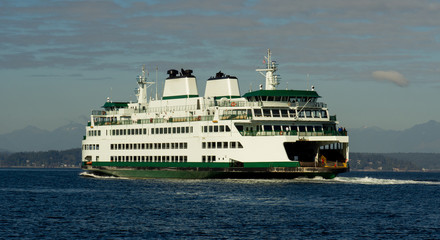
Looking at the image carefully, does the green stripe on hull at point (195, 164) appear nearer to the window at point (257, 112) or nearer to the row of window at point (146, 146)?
the row of window at point (146, 146)

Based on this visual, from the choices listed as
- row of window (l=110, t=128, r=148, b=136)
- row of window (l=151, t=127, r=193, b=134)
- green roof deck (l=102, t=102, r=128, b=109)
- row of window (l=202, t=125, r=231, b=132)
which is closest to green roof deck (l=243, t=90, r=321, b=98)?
row of window (l=202, t=125, r=231, b=132)

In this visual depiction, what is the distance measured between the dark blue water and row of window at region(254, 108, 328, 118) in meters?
7.32

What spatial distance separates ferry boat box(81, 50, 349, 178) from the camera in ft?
228

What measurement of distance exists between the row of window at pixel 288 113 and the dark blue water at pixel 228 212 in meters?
7.32

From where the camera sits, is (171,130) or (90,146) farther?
(90,146)

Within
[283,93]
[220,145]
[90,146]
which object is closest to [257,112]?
[283,93]

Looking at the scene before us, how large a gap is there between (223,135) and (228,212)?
2563 cm

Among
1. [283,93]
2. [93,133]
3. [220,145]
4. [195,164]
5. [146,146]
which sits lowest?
[195,164]

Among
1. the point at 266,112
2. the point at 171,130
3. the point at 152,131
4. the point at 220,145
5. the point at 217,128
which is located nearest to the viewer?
the point at 266,112

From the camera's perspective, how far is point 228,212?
47.5 meters

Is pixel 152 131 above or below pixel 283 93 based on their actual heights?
below

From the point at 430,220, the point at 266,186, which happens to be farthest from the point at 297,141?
the point at 430,220

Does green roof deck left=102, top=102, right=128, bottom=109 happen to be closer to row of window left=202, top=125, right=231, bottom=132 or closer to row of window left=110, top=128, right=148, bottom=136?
row of window left=110, top=128, right=148, bottom=136

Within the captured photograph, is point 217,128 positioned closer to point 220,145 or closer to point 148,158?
point 220,145
